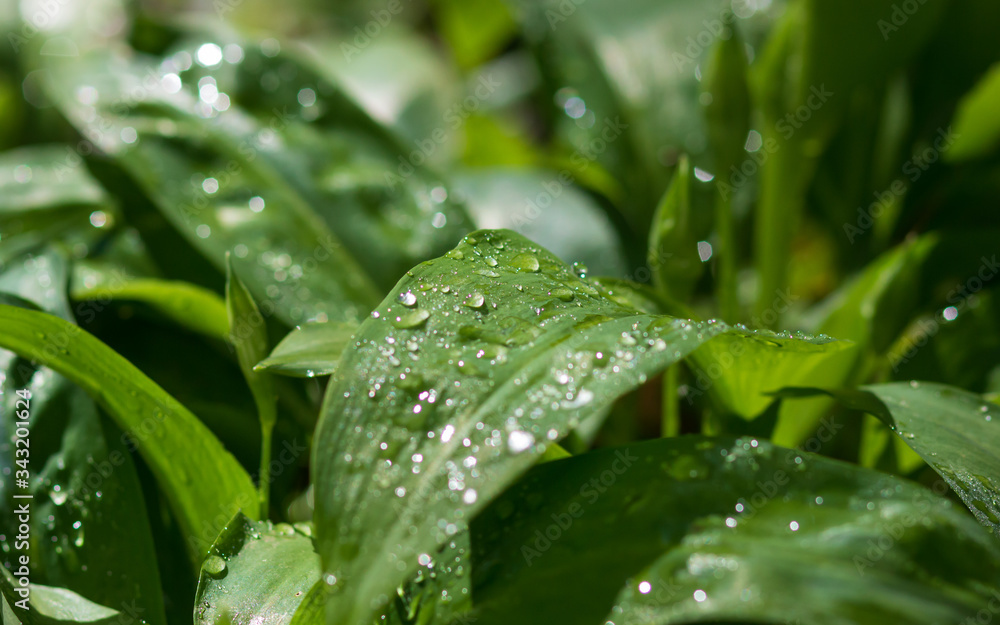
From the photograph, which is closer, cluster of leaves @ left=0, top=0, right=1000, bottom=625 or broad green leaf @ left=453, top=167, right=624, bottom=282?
cluster of leaves @ left=0, top=0, right=1000, bottom=625

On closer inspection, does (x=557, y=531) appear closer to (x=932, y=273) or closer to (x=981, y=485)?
(x=981, y=485)

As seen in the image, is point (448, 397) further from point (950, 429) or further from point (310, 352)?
point (950, 429)

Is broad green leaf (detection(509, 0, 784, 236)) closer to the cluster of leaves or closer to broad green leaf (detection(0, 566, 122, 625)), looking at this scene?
the cluster of leaves

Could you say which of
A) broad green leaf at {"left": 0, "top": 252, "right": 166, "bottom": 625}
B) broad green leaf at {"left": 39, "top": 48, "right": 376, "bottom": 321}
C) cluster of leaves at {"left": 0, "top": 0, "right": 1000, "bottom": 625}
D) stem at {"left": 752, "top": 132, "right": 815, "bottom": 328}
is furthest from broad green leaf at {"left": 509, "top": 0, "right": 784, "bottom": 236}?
broad green leaf at {"left": 0, "top": 252, "right": 166, "bottom": 625}

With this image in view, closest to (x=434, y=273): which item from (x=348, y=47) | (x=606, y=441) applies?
(x=606, y=441)

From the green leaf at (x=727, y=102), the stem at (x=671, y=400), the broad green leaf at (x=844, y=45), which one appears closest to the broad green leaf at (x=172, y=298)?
the stem at (x=671, y=400)

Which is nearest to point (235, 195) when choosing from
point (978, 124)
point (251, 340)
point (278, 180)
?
point (278, 180)

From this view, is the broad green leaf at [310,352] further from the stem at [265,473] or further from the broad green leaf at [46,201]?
Answer: the broad green leaf at [46,201]
